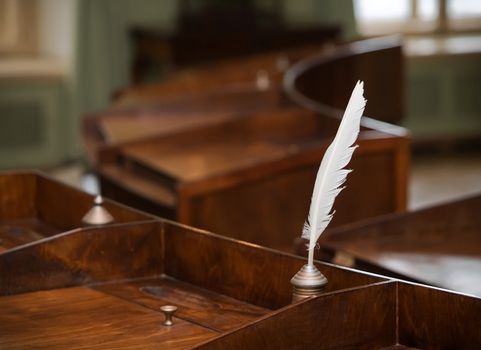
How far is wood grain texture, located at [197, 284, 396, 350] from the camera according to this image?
2.05m

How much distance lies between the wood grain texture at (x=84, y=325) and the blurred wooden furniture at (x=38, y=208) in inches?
18.9

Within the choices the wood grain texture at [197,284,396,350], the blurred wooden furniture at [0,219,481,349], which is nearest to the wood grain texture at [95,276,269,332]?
the blurred wooden furniture at [0,219,481,349]

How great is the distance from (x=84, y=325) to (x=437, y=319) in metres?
0.76

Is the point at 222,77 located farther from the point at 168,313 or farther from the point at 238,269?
the point at 168,313

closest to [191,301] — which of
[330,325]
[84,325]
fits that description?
[84,325]

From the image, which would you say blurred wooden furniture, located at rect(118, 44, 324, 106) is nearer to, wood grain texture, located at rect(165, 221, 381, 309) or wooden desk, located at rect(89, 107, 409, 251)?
wooden desk, located at rect(89, 107, 409, 251)

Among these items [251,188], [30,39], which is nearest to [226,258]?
[251,188]

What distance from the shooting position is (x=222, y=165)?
492 cm

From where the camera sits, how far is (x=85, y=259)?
9.09 ft

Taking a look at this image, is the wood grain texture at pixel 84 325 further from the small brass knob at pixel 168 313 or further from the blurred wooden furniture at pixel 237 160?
the blurred wooden furniture at pixel 237 160

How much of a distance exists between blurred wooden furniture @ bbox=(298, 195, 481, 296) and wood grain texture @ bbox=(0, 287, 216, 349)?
972 mm

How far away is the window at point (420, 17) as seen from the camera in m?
10.6

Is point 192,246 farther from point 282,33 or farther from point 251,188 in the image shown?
point 282,33

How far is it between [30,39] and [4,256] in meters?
6.95
